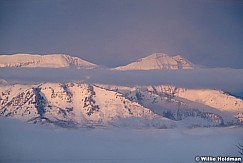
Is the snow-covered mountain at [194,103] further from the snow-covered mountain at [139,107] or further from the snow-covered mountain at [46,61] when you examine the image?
the snow-covered mountain at [46,61]

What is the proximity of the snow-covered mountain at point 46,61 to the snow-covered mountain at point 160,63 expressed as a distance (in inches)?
30.8

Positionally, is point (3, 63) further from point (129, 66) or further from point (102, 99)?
point (102, 99)

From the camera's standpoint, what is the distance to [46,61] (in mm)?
12164

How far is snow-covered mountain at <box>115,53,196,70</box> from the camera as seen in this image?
12.2 metres

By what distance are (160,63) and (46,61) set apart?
7.26 ft

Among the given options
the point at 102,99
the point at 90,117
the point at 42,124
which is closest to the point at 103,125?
the point at 90,117

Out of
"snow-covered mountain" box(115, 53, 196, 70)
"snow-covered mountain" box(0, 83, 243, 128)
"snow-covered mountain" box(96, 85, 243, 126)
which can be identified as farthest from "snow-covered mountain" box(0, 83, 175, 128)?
"snow-covered mountain" box(115, 53, 196, 70)

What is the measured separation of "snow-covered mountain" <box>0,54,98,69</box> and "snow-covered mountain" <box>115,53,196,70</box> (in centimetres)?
78

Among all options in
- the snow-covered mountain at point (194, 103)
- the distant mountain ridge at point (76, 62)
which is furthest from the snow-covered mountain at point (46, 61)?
the snow-covered mountain at point (194, 103)

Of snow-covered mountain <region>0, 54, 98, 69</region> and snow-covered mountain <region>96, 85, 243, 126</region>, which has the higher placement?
snow-covered mountain <region>0, 54, 98, 69</region>

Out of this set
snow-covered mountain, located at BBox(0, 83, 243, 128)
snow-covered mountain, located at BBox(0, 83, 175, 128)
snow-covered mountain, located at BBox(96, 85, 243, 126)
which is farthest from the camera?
snow-covered mountain, located at BBox(96, 85, 243, 126)

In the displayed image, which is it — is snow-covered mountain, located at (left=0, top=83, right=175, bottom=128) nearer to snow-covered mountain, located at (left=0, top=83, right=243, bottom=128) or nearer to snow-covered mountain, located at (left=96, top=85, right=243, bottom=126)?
snow-covered mountain, located at (left=0, top=83, right=243, bottom=128)

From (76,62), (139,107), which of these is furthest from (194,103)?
(76,62)

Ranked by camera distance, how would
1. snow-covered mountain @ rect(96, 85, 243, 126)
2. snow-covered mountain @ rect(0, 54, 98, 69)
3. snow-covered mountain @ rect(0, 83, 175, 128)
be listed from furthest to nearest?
snow-covered mountain @ rect(96, 85, 243, 126), snow-covered mountain @ rect(0, 83, 175, 128), snow-covered mountain @ rect(0, 54, 98, 69)
